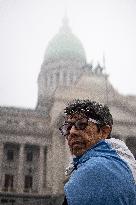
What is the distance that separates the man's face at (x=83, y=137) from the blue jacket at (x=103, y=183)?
29 cm

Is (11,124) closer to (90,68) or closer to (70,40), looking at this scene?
(90,68)

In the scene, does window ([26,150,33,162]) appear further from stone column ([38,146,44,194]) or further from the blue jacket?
the blue jacket

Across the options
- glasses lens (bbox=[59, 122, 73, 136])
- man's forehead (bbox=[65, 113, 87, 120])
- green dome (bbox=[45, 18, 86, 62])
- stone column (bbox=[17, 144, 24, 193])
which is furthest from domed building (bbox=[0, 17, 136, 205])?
man's forehead (bbox=[65, 113, 87, 120])

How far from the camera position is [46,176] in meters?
39.1

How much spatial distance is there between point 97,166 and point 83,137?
0.43 m

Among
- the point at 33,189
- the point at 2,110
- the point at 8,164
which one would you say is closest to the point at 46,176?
the point at 33,189

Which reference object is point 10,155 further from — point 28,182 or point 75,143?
point 75,143

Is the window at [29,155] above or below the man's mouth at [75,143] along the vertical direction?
below

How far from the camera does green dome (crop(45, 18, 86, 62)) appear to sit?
201 feet

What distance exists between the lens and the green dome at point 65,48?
6131cm

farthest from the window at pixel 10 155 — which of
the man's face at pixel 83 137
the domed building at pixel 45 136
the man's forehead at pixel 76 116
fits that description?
the man's face at pixel 83 137

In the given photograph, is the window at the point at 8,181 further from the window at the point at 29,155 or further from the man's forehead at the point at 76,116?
the man's forehead at the point at 76,116

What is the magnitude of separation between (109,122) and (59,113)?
36.9 m

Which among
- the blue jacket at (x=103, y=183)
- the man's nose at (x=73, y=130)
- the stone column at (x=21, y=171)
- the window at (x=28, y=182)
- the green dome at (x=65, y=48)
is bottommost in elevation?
the window at (x=28, y=182)
